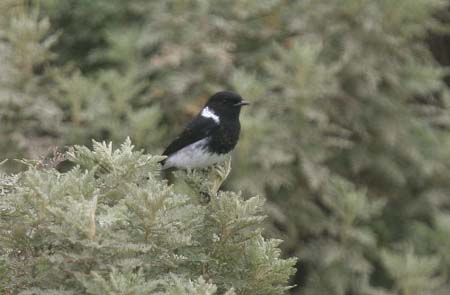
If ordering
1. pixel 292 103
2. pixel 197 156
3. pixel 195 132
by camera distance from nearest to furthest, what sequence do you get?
pixel 197 156 < pixel 195 132 < pixel 292 103

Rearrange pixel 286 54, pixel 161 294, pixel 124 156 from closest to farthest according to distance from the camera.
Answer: pixel 161 294 < pixel 124 156 < pixel 286 54

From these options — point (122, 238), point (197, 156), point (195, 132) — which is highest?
point (195, 132)

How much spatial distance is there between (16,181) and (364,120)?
4.17 meters

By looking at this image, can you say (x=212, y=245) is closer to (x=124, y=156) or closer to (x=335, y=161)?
(x=124, y=156)

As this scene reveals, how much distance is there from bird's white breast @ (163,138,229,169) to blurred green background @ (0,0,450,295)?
26.5 inches

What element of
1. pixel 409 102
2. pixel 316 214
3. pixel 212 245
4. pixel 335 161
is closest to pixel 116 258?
pixel 212 245

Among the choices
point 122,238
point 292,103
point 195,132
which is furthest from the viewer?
point 292,103

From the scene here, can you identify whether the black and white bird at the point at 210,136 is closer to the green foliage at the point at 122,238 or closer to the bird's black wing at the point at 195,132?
the bird's black wing at the point at 195,132

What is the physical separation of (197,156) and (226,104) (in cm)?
40

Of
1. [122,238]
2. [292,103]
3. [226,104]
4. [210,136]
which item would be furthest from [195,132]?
[122,238]

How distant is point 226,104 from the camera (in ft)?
16.7

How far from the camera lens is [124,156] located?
2549 millimetres

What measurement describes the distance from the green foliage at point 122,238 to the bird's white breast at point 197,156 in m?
2.25

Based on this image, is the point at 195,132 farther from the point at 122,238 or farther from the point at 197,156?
the point at 122,238
